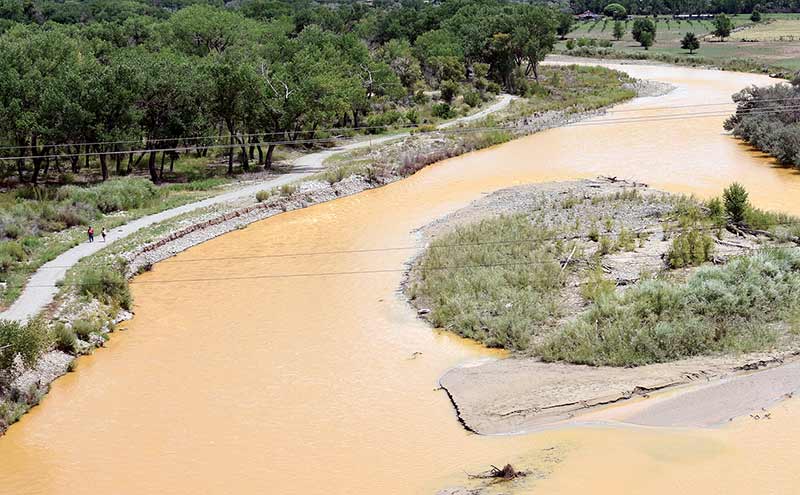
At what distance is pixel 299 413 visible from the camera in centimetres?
2008

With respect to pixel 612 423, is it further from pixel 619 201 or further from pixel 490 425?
pixel 619 201

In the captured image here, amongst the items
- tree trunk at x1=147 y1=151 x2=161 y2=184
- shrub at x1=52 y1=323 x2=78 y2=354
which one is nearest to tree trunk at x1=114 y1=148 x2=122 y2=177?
tree trunk at x1=147 y1=151 x2=161 y2=184

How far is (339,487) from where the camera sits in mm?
16953

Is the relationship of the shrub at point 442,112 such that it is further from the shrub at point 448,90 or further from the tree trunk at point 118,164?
the tree trunk at point 118,164

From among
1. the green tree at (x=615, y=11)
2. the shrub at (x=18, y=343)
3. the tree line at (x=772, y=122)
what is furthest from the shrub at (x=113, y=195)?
the green tree at (x=615, y=11)

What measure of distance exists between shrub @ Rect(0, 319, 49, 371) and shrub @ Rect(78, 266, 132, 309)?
198 inches

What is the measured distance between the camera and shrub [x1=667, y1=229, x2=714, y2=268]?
2641 centimetres

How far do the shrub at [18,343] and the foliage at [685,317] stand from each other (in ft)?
40.7

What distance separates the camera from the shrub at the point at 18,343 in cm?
2031

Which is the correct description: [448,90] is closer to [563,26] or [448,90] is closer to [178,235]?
[178,235]

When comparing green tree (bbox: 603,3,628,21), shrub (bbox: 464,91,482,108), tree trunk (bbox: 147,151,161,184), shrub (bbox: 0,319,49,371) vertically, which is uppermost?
green tree (bbox: 603,3,628,21)

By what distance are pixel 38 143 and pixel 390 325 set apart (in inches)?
1067

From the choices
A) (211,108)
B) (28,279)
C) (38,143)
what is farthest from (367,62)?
(28,279)

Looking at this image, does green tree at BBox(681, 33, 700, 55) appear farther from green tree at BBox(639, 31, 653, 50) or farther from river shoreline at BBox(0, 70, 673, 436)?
river shoreline at BBox(0, 70, 673, 436)
